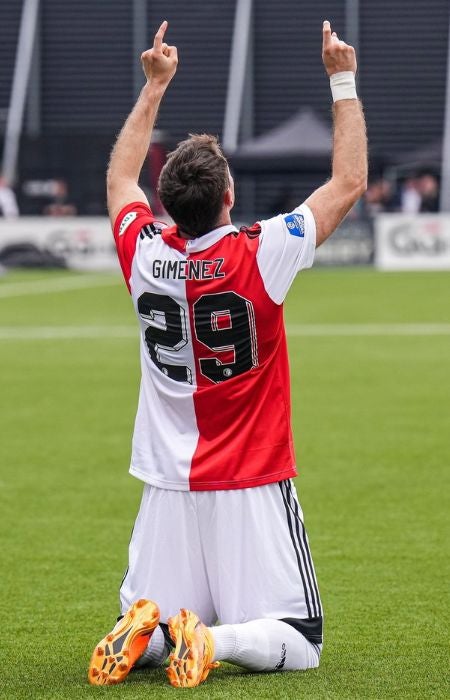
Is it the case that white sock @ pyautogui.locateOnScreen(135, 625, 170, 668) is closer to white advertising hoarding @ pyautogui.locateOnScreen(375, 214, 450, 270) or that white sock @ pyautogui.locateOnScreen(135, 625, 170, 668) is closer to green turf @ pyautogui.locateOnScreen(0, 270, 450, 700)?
green turf @ pyautogui.locateOnScreen(0, 270, 450, 700)

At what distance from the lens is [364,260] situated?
30.0m

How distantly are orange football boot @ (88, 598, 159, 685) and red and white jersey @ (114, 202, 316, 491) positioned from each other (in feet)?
1.32

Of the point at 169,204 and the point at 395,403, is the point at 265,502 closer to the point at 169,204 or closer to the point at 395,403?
the point at 169,204

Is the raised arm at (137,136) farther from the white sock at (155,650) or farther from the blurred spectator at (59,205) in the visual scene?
the blurred spectator at (59,205)

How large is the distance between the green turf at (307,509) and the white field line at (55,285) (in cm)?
705

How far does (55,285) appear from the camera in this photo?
2573 cm

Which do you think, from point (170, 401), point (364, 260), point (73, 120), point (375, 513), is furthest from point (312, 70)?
point (170, 401)

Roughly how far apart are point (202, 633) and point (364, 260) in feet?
86.2

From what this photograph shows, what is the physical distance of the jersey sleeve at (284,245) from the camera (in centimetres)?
413

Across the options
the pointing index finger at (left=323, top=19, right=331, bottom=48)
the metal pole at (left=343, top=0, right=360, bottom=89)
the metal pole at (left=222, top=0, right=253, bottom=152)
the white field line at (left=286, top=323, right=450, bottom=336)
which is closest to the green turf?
the white field line at (left=286, top=323, right=450, bottom=336)

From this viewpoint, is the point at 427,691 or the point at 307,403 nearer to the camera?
the point at 427,691

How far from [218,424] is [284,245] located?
0.61m

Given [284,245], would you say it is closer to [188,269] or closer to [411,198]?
[188,269]

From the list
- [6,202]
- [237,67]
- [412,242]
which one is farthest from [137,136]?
[237,67]
